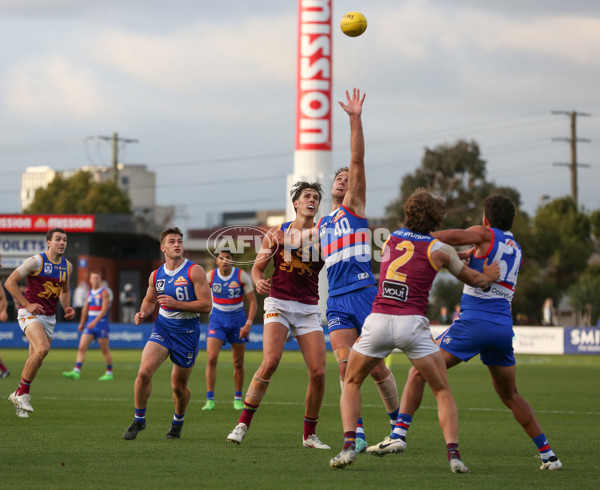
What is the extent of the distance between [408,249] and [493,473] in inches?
85.8

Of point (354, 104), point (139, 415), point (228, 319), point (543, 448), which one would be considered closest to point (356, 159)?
point (354, 104)

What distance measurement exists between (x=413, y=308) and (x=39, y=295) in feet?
24.0

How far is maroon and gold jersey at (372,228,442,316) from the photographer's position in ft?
27.4

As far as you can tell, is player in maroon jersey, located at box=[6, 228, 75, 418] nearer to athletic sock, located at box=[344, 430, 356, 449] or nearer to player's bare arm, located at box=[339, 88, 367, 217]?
player's bare arm, located at box=[339, 88, 367, 217]

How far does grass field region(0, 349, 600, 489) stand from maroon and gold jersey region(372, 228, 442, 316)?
1.46 meters

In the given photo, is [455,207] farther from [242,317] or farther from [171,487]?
[171,487]

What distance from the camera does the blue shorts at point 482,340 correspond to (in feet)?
29.3

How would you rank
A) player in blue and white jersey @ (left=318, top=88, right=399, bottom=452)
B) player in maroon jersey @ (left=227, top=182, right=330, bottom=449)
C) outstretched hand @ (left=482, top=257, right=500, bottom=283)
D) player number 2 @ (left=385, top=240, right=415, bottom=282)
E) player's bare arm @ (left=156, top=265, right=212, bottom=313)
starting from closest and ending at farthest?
player number 2 @ (left=385, top=240, right=415, bottom=282) < outstretched hand @ (left=482, top=257, right=500, bottom=283) < player in blue and white jersey @ (left=318, top=88, right=399, bottom=452) < player in maroon jersey @ (left=227, top=182, right=330, bottom=449) < player's bare arm @ (left=156, top=265, right=212, bottom=313)

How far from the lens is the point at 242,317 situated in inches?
645

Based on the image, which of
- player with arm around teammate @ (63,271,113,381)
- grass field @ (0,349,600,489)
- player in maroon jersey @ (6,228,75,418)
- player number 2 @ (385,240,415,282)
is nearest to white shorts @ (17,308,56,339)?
player in maroon jersey @ (6,228,75,418)

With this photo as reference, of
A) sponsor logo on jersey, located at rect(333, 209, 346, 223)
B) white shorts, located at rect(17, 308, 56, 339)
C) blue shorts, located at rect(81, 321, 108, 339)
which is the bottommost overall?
blue shorts, located at rect(81, 321, 108, 339)

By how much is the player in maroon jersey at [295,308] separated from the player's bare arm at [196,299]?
2.42 feet

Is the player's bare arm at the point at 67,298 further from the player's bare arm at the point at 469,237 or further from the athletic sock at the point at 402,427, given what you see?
the player's bare arm at the point at 469,237

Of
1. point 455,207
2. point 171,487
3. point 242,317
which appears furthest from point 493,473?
point 455,207
